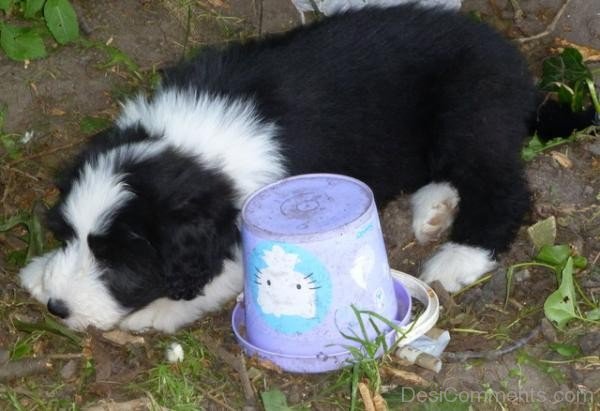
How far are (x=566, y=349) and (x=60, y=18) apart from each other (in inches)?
121

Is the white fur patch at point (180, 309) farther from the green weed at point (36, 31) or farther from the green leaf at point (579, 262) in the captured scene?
the green weed at point (36, 31)

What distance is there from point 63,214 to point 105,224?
0.23 metres

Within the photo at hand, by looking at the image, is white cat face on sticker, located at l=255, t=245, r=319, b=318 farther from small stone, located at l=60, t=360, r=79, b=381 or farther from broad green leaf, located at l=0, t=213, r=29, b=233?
broad green leaf, located at l=0, t=213, r=29, b=233

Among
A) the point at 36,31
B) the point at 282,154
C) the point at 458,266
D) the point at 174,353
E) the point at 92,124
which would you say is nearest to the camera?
the point at 174,353

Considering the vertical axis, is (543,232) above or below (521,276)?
above

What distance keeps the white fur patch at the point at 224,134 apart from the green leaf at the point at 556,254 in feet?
3.87

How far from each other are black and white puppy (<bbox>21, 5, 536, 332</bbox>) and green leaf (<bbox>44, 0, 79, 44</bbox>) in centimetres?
111

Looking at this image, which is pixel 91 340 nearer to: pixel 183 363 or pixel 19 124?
pixel 183 363

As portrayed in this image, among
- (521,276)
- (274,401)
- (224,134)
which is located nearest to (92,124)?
(224,134)

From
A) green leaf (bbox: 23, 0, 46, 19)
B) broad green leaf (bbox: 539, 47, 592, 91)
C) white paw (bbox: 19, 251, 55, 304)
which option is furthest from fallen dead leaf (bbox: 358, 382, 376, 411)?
green leaf (bbox: 23, 0, 46, 19)

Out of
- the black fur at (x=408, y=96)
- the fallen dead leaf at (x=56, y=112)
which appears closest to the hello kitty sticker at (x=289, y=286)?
the black fur at (x=408, y=96)

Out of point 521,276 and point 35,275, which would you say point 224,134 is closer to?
point 35,275

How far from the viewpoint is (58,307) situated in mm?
3633

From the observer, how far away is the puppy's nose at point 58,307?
3.63 metres
